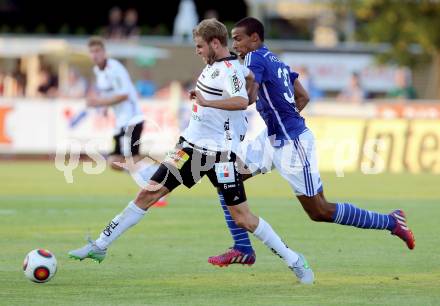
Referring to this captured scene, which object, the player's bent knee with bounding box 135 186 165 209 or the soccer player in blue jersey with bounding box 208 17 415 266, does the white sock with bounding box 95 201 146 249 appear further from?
the soccer player in blue jersey with bounding box 208 17 415 266

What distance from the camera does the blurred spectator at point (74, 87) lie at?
95.1 ft

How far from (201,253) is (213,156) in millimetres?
2056

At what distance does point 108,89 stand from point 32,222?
424 cm

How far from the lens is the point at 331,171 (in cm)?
2520

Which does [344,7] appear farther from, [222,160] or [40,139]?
[222,160]

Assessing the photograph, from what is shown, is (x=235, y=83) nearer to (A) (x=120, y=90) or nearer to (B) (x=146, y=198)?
(B) (x=146, y=198)

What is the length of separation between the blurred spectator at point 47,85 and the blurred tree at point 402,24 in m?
9.44

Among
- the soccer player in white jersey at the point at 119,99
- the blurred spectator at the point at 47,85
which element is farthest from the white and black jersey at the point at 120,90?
the blurred spectator at the point at 47,85

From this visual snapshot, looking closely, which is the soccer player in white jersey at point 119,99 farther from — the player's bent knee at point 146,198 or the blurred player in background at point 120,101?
the player's bent knee at point 146,198

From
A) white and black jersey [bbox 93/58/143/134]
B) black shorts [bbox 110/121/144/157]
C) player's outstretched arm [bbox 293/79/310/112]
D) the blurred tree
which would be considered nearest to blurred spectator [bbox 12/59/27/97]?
the blurred tree

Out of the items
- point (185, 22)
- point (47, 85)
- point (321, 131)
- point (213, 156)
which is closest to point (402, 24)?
point (185, 22)

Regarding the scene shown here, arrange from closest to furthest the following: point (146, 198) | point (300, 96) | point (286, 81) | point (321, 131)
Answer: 1. point (146, 198)
2. point (286, 81)
3. point (300, 96)
4. point (321, 131)

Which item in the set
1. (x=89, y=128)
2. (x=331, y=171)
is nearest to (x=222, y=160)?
(x=331, y=171)

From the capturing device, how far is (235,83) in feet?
32.0
